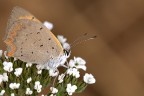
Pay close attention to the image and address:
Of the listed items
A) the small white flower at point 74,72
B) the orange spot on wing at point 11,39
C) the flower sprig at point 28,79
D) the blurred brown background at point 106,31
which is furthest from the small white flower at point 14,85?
the blurred brown background at point 106,31

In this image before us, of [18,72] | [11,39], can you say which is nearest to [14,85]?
[18,72]

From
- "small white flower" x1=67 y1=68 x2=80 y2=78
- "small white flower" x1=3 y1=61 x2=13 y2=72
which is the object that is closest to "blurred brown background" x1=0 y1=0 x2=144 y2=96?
"small white flower" x1=67 y1=68 x2=80 y2=78

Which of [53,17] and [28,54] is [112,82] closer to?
[53,17]

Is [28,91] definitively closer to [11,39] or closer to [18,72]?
[18,72]

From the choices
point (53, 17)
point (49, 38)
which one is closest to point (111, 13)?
point (53, 17)

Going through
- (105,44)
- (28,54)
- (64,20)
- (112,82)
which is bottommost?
(28,54)

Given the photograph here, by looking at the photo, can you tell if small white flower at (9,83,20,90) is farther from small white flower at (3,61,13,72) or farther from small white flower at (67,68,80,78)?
small white flower at (67,68,80,78)

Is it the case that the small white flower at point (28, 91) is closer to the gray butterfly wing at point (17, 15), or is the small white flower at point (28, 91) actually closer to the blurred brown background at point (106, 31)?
the gray butterfly wing at point (17, 15)
